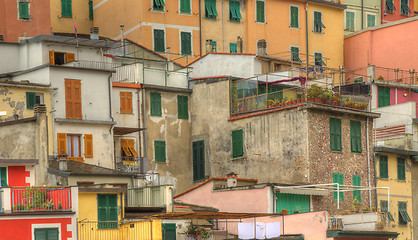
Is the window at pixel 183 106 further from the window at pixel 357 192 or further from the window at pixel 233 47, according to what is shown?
the window at pixel 233 47

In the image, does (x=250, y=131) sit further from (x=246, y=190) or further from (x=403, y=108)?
(x=403, y=108)

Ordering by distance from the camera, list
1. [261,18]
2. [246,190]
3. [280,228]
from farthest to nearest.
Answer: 1. [261,18]
2. [246,190]
3. [280,228]

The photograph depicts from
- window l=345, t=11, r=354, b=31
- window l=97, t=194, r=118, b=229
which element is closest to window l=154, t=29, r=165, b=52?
window l=345, t=11, r=354, b=31

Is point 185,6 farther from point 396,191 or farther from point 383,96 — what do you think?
point 396,191

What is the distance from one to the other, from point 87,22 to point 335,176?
24.5 meters

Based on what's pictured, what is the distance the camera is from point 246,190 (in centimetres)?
4941

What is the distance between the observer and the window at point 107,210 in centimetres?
4184

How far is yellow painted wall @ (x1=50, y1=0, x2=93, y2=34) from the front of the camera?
68.6 m

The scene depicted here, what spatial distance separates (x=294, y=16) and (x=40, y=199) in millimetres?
33543

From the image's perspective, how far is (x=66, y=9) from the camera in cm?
6950

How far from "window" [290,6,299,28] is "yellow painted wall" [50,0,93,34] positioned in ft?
44.2

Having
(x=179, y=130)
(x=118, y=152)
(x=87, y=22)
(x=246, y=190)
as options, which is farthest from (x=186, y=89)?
(x=87, y=22)

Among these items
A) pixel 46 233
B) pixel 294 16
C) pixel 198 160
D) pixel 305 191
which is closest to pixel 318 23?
pixel 294 16

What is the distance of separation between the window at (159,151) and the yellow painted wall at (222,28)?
11829mm
